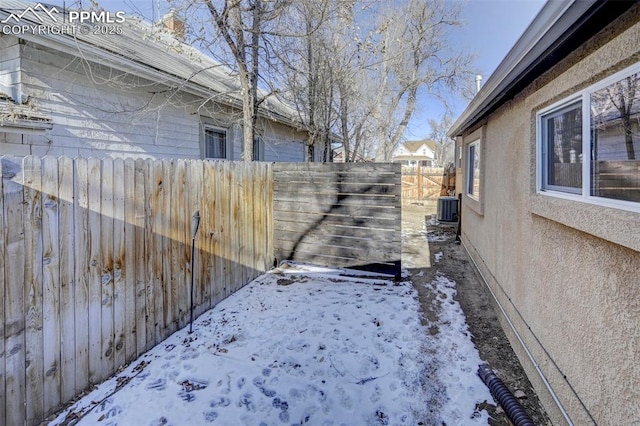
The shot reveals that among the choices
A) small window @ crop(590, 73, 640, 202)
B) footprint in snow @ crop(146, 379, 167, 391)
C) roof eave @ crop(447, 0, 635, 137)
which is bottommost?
footprint in snow @ crop(146, 379, 167, 391)

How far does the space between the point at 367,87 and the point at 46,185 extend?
11.2m

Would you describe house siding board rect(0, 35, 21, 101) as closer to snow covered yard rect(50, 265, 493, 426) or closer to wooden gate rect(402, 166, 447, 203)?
snow covered yard rect(50, 265, 493, 426)

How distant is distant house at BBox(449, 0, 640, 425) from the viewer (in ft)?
5.48

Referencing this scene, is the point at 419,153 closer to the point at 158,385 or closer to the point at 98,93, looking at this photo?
the point at 98,93

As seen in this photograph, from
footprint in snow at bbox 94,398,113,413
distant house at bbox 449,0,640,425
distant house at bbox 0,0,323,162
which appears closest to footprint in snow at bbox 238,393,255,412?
footprint in snow at bbox 94,398,113,413

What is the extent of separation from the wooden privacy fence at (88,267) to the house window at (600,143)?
3505 mm

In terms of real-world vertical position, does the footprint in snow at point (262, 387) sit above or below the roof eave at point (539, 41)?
below

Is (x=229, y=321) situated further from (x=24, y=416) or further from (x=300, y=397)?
(x=24, y=416)

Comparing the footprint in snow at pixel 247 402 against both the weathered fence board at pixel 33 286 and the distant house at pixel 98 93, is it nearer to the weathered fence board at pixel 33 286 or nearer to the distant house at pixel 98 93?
the weathered fence board at pixel 33 286

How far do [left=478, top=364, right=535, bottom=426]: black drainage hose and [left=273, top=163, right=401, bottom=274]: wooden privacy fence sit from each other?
2.49m

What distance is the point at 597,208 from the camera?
1887mm

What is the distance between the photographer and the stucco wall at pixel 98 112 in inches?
167

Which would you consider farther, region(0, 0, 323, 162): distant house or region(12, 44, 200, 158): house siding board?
region(12, 44, 200, 158): house siding board

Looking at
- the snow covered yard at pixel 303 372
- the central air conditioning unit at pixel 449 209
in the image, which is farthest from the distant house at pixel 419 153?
the snow covered yard at pixel 303 372
